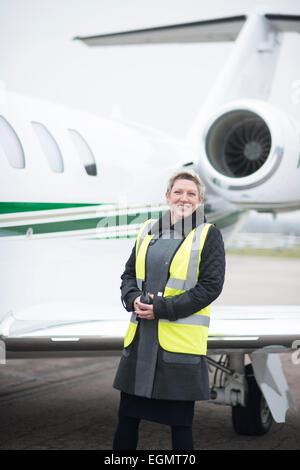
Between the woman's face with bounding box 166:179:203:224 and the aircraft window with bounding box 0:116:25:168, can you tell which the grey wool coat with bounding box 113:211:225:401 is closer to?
the woman's face with bounding box 166:179:203:224

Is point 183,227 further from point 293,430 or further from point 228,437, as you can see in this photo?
point 293,430

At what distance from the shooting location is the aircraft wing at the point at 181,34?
9539 millimetres

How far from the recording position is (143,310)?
2.96 m

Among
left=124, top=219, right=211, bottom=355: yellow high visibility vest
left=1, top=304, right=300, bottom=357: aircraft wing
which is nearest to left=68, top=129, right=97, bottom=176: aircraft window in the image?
left=1, top=304, right=300, bottom=357: aircraft wing

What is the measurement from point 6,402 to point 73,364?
7.07 ft

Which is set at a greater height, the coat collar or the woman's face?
the woman's face

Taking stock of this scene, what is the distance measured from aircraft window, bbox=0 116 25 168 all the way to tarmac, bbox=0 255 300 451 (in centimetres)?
224

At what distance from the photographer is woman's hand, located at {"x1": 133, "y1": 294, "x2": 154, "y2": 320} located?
2.93 m

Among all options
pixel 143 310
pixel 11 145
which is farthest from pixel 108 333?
pixel 11 145

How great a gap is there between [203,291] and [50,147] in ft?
9.03

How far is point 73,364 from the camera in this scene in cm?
815

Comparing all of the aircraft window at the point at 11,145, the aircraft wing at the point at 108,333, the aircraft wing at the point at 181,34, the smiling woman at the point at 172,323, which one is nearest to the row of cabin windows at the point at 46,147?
the aircraft window at the point at 11,145

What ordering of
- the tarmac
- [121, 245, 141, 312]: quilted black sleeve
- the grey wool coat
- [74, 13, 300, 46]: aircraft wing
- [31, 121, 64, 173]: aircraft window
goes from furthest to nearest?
[74, 13, 300, 46]: aircraft wing
[31, 121, 64, 173]: aircraft window
the tarmac
[121, 245, 141, 312]: quilted black sleeve
the grey wool coat

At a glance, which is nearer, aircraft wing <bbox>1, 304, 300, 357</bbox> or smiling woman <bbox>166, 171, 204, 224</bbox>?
smiling woman <bbox>166, 171, 204, 224</bbox>
